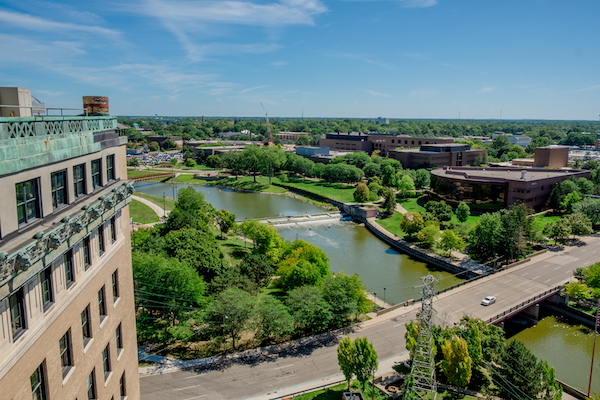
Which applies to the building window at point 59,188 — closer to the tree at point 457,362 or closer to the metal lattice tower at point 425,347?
the metal lattice tower at point 425,347

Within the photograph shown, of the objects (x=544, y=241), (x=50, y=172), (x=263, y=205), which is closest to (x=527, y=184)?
(x=544, y=241)

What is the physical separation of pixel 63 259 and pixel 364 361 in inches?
680

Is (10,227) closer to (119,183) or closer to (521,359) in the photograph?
(119,183)

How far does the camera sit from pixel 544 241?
4856 centimetres

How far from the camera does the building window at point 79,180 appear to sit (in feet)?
27.5

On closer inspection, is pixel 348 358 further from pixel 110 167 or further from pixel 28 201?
pixel 28 201

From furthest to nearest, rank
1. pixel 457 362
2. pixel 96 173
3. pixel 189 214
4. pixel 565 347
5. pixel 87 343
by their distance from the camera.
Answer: pixel 189 214
pixel 565 347
pixel 457 362
pixel 96 173
pixel 87 343

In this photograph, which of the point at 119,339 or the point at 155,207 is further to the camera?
the point at 155,207

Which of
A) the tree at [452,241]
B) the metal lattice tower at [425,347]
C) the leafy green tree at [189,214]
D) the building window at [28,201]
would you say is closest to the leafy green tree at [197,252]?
the leafy green tree at [189,214]

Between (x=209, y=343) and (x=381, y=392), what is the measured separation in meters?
11.6

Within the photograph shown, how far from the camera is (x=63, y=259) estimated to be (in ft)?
24.8

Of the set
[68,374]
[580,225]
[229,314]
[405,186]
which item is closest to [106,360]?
[68,374]

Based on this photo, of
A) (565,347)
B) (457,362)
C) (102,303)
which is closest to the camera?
(102,303)

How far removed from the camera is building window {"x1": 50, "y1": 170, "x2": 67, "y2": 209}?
749 centimetres
